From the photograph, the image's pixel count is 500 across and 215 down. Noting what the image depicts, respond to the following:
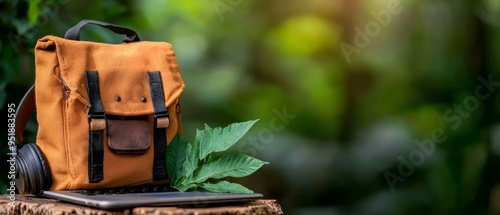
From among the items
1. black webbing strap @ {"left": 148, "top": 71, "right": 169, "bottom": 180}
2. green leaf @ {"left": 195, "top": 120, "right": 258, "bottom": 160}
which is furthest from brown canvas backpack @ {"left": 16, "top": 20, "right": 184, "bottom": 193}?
green leaf @ {"left": 195, "top": 120, "right": 258, "bottom": 160}

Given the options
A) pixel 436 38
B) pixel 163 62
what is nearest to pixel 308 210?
pixel 436 38

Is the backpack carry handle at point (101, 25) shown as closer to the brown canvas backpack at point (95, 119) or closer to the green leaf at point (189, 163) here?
the brown canvas backpack at point (95, 119)

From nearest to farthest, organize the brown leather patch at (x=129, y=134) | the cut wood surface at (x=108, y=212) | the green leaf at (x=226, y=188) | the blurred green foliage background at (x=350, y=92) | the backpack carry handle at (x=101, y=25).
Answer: the cut wood surface at (x=108, y=212), the green leaf at (x=226, y=188), the brown leather patch at (x=129, y=134), the backpack carry handle at (x=101, y=25), the blurred green foliage background at (x=350, y=92)

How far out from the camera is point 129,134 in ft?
5.44

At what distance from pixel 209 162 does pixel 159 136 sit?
177 mm

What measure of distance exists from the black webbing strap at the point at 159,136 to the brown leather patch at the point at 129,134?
2 centimetres

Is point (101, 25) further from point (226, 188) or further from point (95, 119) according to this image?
point (226, 188)

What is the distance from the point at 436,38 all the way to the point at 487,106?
1.07 ft

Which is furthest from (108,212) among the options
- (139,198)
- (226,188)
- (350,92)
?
(350,92)

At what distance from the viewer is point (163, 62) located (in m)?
1.78

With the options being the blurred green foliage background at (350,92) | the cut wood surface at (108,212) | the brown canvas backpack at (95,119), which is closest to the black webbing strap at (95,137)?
the brown canvas backpack at (95,119)

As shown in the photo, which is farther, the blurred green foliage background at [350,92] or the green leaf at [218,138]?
the blurred green foliage background at [350,92]

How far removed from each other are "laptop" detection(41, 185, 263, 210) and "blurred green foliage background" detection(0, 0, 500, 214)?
1113 mm

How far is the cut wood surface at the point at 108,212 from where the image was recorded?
1365 millimetres
